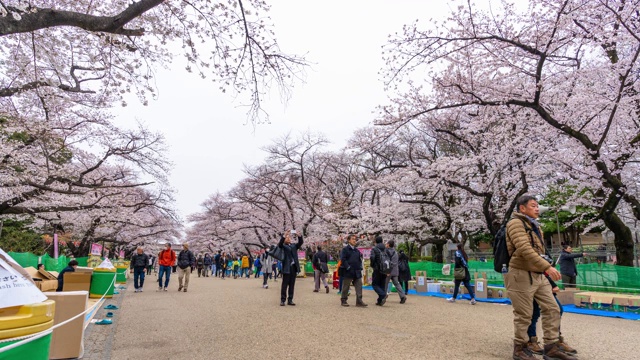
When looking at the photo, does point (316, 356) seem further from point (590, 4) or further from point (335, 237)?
point (335, 237)

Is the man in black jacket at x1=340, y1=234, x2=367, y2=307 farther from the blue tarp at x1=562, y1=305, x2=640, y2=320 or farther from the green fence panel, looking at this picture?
the blue tarp at x1=562, y1=305, x2=640, y2=320

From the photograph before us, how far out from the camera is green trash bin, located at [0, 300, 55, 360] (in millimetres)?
2141

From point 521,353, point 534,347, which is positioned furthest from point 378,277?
point 521,353

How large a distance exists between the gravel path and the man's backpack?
0.96 m

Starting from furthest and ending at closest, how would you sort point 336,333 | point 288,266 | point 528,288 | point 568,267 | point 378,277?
point 568,267 < point 378,277 < point 288,266 < point 336,333 < point 528,288

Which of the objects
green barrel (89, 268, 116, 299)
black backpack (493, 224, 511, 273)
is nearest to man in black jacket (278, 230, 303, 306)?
green barrel (89, 268, 116, 299)

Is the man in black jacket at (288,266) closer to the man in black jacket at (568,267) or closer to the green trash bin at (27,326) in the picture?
the green trash bin at (27,326)

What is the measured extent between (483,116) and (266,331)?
10.2 m

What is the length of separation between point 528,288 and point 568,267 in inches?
348

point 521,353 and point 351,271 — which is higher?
point 351,271

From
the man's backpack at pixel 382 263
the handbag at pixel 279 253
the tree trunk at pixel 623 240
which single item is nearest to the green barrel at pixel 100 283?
the handbag at pixel 279 253

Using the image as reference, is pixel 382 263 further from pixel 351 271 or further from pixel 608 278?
pixel 608 278

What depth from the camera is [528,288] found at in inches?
179

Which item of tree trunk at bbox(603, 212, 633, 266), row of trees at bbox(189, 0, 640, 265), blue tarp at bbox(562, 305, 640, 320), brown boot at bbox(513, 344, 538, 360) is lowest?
blue tarp at bbox(562, 305, 640, 320)
